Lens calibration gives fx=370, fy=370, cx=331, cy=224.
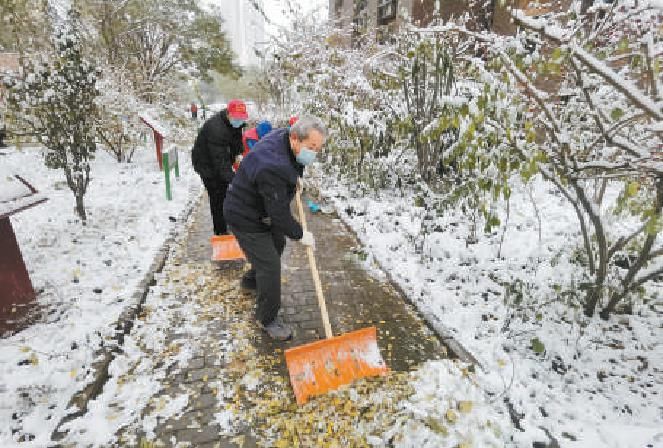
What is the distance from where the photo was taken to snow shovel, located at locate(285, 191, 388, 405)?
111 inches

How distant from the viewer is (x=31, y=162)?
11.9 metres

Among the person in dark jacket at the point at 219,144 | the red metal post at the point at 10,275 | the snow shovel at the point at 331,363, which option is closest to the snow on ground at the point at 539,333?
the snow shovel at the point at 331,363

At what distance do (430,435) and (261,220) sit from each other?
2.07 m

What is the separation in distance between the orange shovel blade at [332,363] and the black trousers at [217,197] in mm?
2841

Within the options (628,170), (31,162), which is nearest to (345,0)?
(31,162)

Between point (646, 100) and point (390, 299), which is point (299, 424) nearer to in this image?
point (390, 299)

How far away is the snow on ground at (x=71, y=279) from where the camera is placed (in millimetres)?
2713

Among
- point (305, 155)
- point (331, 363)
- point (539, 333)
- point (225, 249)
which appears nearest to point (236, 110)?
point (225, 249)

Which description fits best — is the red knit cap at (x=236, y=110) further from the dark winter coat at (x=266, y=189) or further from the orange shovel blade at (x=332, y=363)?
the orange shovel blade at (x=332, y=363)

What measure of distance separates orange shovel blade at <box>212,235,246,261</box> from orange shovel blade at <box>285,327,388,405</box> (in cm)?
228

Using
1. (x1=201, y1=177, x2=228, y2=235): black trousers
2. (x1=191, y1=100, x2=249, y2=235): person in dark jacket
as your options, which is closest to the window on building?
(x1=191, y1=100, x2=249, y2=235): person in dark jacket

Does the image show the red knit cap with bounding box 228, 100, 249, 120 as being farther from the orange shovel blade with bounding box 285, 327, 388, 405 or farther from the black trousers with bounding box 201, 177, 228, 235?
the orange shovel blade with bounding box 285, 327, 388, 405

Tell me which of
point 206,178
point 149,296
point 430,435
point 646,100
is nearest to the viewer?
point 646,100

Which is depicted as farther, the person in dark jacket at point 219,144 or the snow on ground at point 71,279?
the person in dark jacket at point 219,144
